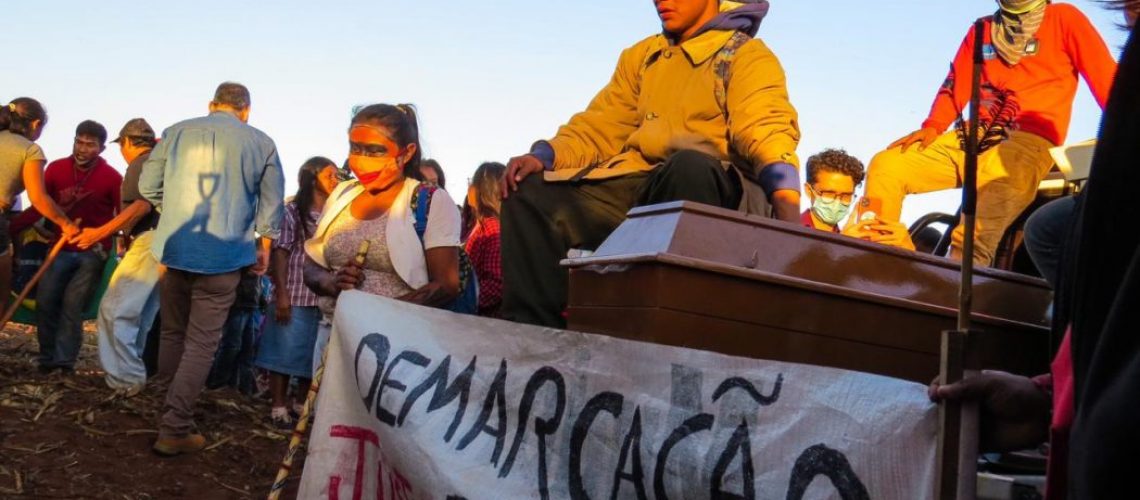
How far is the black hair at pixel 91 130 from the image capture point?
915cm

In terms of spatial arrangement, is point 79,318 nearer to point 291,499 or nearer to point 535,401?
point 291,499

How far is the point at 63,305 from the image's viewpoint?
29.4 feet

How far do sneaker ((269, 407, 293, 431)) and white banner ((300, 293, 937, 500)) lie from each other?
4446 mm

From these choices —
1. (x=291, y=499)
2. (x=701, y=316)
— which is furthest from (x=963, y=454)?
(x=291, y=499)

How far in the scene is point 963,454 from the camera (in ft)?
6.66

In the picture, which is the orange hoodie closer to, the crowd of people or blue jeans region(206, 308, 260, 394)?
the crowd of people

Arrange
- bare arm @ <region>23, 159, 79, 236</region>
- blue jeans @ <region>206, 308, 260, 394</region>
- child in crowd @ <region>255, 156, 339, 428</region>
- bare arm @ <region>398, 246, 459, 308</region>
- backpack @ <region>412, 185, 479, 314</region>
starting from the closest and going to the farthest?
bare arm @ <region>398, 246, 459, 308</region> < backpack @ <region>412, 185, 479, 314</region> < child in crowd @ <region>255, 156, 339, 428</region> < bare arm @ <region>23, 159, 79, 236</region> < blue jeans @ <region>206, 308, 260, 394</region>

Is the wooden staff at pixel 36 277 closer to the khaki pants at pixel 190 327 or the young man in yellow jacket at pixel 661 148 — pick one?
the khaki pants at pixel 190 327

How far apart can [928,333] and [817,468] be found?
0.79 meters

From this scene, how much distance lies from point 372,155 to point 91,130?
4.42 meters

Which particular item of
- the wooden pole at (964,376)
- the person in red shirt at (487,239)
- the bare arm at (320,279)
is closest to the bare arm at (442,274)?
the bare arm at (320,279)

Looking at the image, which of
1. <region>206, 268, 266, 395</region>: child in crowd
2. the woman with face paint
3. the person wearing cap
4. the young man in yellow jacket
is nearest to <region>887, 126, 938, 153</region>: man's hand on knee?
the young man in yellow jacket

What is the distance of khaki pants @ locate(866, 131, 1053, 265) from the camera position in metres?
4.83

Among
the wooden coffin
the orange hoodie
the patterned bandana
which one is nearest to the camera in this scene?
the wooden coffin
